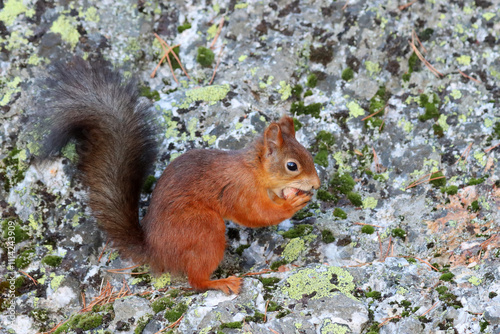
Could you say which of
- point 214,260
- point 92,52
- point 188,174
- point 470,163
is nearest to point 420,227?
point 470,163

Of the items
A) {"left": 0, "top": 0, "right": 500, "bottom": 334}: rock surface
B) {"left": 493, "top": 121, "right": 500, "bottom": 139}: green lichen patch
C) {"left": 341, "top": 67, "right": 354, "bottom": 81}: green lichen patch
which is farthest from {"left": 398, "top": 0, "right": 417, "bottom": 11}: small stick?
{"left": 493, "top": 121, "right": 500, "bottom": 139}: green lichen patch

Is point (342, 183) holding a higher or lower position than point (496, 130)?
lower

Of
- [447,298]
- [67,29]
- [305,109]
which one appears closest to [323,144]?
[305,109]

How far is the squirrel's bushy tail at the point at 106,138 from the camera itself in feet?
9.76

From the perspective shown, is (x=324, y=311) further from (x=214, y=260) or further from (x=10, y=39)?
(x=10, y=39)

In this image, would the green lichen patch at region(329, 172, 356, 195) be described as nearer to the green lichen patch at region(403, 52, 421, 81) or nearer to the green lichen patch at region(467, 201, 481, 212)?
the green lichen patch at region(467, 201, 481, 212)

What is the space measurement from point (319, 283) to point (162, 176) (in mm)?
1197

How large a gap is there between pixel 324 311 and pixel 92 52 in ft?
8.21

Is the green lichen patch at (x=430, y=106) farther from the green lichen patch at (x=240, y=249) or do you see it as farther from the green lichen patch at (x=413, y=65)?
the green lichen patch at (x=240, y=249)

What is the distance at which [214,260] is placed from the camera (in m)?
2.90

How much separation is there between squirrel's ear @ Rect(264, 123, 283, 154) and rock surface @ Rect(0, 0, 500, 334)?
19.0 inches

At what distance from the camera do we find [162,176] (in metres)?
3.07

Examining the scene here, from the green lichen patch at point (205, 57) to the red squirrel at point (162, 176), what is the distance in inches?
28.4

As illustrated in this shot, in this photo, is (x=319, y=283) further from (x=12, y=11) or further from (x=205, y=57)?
(x=12, y=11)
